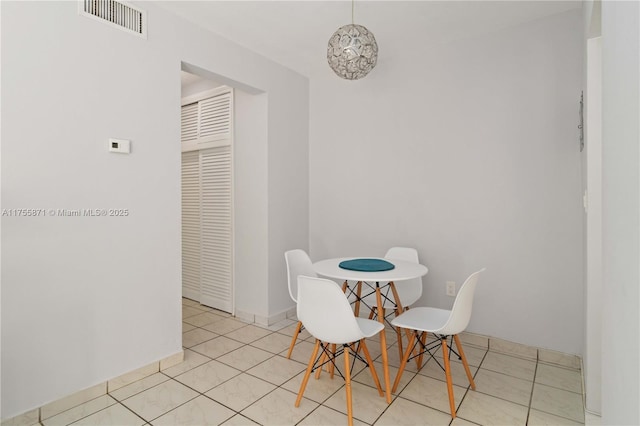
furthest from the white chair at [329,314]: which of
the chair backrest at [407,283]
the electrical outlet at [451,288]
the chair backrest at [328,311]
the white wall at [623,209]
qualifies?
the electrical outlet at [451,288]

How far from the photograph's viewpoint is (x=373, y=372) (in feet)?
7.26

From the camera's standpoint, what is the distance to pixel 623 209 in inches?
29.1

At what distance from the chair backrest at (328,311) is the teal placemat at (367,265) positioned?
0.57 m

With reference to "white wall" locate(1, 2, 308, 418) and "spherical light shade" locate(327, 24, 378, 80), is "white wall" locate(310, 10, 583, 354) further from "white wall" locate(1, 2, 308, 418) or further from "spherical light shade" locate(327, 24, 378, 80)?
"white wall" locate(1, 2, 308, 418)

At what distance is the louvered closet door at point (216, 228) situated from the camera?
12.7 feet

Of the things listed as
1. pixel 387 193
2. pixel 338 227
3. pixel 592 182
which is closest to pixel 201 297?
pixel 338 227

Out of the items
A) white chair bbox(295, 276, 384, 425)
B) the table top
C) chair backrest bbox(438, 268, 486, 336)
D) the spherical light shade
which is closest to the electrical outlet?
the table top

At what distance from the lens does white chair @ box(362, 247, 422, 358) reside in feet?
9.33

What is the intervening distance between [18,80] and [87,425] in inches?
77.2

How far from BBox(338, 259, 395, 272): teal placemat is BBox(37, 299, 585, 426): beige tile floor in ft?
2.55

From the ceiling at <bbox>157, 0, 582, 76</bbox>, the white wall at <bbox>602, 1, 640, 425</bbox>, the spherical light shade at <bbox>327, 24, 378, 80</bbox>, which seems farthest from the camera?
the ceiling at <bbox>157, 0, 582, 76</bbox>

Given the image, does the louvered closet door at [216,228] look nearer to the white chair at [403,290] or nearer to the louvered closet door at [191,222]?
the louvered closet door at [191,222]

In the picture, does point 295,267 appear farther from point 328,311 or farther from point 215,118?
point 215,118

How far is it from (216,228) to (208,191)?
0.45m
